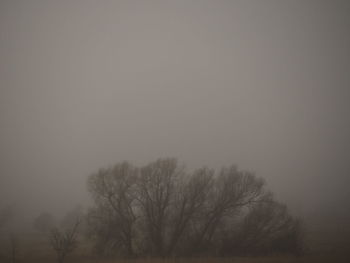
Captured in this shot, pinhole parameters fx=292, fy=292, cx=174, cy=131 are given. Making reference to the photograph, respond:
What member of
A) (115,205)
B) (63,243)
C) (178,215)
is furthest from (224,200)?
(63,243)

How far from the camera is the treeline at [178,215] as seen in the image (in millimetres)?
23000

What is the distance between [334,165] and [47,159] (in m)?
137

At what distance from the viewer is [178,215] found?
77.8 feet

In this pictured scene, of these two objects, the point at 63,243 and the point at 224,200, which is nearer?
the point at 63,243

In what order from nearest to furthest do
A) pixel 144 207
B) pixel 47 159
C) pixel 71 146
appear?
pixel 144 207
pixel 47 159
pixel 71 146

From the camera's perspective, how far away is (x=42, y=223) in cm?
4838

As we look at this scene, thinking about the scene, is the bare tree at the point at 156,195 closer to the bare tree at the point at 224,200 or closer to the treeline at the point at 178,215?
the treeline at the point at 178,215

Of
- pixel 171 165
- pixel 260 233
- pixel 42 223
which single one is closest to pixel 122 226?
pixel 171 165

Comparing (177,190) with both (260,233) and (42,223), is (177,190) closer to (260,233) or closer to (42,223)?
(260,233)

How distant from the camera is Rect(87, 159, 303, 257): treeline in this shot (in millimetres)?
23000

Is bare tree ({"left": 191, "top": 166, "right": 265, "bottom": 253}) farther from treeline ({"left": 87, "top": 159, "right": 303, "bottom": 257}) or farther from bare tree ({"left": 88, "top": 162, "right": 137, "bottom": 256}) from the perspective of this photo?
bare tree ({"left": 88, "top": 162, "right": 137, "bottom": 256})

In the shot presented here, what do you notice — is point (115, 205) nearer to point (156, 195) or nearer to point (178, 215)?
point (156, 195)

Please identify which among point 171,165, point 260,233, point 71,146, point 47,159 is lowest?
point 260,233

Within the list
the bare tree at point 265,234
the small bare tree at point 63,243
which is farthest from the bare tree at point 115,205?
the bare tree at point 265,234
